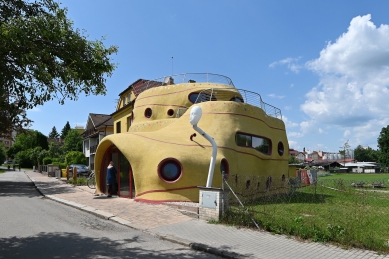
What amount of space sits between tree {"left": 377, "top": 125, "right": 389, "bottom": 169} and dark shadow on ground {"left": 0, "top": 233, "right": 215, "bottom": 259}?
299 feet

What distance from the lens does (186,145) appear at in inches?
563

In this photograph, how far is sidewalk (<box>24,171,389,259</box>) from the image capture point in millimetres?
7148

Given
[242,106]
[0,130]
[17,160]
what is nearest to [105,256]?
[242,106]

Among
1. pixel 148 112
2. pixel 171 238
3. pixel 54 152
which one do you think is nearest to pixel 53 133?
pixel 54 152

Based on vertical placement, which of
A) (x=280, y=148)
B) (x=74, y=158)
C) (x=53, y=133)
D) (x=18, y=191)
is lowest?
(x=18, y=191)

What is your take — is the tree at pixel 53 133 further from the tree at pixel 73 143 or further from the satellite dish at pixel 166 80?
the satellite dish at pixel 166 80

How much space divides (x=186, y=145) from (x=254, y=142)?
4234 millimetres

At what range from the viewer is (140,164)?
1397cm

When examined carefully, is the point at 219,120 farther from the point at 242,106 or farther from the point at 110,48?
the point at 110,48

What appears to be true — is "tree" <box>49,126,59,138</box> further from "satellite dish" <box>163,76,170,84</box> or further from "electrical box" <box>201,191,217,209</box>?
"electrical box" <box>201,191,217,209</box>

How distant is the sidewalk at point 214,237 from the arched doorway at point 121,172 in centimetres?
261

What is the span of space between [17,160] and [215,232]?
8222 cm

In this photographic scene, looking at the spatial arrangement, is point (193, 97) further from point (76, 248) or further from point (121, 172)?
point (76, 248)

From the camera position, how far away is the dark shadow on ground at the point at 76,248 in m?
6.90
